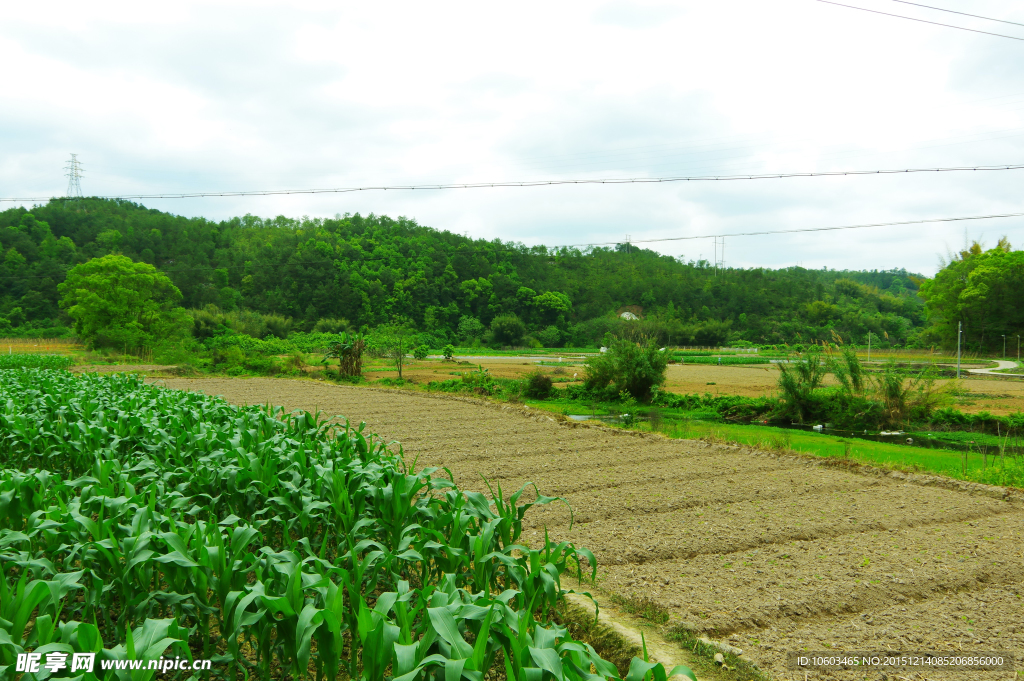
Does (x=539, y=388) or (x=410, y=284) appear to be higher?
(x=410, y=284)

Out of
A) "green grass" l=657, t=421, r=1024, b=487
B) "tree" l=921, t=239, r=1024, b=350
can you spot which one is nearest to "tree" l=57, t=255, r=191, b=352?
"green grass" l=657, t=421, r=1024, b=487

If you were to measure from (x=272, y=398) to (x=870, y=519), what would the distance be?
570 inches

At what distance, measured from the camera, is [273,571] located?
9.43ft

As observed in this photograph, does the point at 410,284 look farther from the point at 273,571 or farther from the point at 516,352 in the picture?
the point at 273,571

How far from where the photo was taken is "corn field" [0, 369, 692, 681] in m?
2.21

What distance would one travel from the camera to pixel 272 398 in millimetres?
16281

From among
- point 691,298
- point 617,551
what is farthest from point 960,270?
point 617,551

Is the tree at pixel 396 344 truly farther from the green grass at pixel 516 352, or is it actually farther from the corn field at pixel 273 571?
the green grass at pixel 516 352

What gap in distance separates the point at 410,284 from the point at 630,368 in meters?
46.5

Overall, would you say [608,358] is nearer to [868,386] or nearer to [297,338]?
[868,386]

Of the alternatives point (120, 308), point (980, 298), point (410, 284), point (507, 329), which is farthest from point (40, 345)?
point (980, 298)

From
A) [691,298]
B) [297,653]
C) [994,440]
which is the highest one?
[691,298]

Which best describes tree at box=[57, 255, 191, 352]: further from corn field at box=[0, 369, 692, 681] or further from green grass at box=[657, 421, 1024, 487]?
corn field at box=[0, 369, 692, 681]

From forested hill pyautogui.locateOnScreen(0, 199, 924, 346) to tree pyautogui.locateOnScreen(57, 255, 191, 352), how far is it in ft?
51.5
